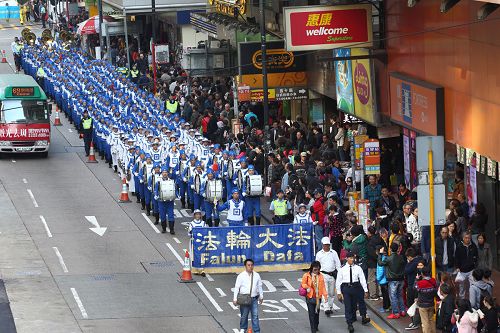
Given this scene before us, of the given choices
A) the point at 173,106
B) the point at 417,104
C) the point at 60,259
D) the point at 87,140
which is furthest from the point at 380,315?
the point at 173,106

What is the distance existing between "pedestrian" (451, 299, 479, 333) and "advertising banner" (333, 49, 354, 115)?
16.4 m

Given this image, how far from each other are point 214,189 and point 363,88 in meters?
5.64

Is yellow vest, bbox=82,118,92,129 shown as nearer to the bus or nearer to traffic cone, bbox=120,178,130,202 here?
the bus

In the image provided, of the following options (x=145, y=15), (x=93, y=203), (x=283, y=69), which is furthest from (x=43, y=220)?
(x=145, y=15)

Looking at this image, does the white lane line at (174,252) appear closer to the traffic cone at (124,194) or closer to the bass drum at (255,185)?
the bass drum at (255,185)

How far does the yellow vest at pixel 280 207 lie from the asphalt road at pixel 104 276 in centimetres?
209

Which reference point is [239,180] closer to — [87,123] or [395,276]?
[395,276]

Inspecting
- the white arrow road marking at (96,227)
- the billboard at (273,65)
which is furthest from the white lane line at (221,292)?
the billboard at (273,65)

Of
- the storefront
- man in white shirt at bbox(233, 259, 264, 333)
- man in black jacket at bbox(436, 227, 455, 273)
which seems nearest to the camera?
man in white shirt at bbox(233, 259, 264, 333)

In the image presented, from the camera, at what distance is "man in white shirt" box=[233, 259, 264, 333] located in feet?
80.9

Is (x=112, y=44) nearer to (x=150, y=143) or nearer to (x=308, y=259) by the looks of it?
(x=150, y=143)

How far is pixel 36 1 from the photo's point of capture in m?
106

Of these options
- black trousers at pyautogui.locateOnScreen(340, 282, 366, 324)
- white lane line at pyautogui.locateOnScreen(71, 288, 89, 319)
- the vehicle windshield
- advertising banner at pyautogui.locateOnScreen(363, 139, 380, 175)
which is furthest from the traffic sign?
the vehicle windshield

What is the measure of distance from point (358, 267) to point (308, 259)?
471cm
